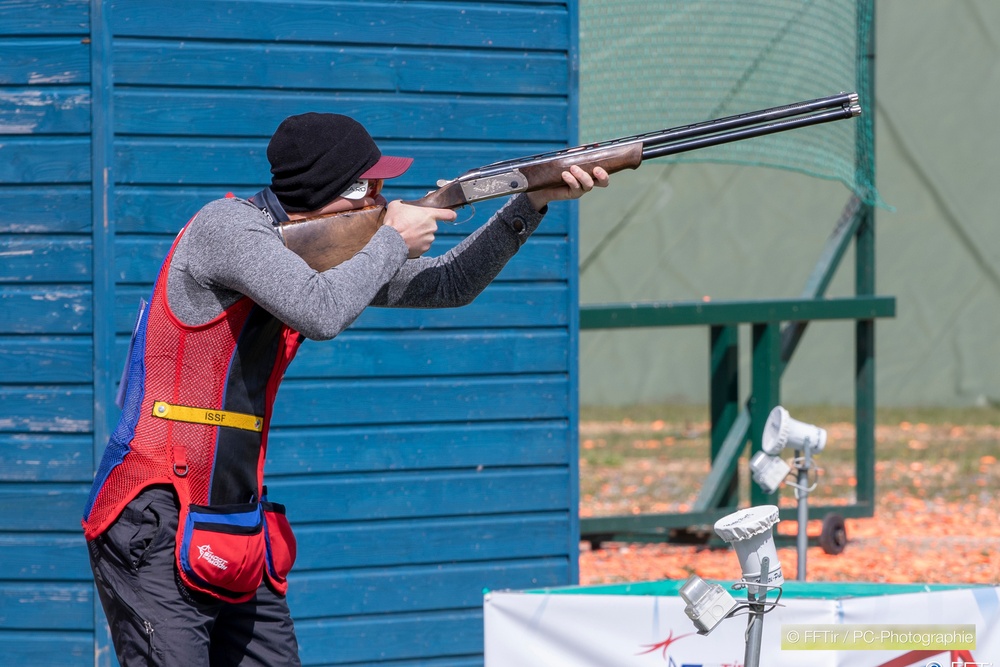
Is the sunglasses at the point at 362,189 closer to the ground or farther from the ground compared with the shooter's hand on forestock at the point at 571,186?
closer to the ground

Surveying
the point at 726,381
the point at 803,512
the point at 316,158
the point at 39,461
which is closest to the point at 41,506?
the point at 39,461

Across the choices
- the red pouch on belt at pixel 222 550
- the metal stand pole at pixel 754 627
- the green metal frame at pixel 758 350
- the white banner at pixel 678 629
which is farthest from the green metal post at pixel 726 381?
the red pouch on belt at pixel 222 550

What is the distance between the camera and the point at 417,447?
462 cm

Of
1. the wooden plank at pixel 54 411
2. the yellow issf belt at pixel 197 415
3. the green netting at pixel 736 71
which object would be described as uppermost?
the green netting at pixel 736 71

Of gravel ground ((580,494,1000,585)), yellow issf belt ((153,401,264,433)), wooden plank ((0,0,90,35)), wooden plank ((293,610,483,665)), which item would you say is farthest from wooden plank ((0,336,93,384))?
gravel ground ((580,494,1000,585))

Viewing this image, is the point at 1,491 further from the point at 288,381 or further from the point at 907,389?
the point at 907,389

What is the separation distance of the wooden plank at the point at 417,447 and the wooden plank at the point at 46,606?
2.59ft

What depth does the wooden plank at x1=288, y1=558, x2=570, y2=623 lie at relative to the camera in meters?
4.50

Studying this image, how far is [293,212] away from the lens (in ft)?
9.68

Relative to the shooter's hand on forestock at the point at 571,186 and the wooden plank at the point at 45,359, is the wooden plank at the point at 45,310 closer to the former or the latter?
the wooden plank at the point at 45,359

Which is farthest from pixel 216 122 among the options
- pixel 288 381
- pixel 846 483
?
pixel 846 483

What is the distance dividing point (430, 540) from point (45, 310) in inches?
64.4

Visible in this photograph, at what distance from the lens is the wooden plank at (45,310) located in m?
4.27

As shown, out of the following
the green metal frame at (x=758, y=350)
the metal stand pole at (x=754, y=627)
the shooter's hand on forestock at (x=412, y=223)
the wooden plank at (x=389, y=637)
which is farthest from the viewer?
the green metal frame at (x=758, y=350)
